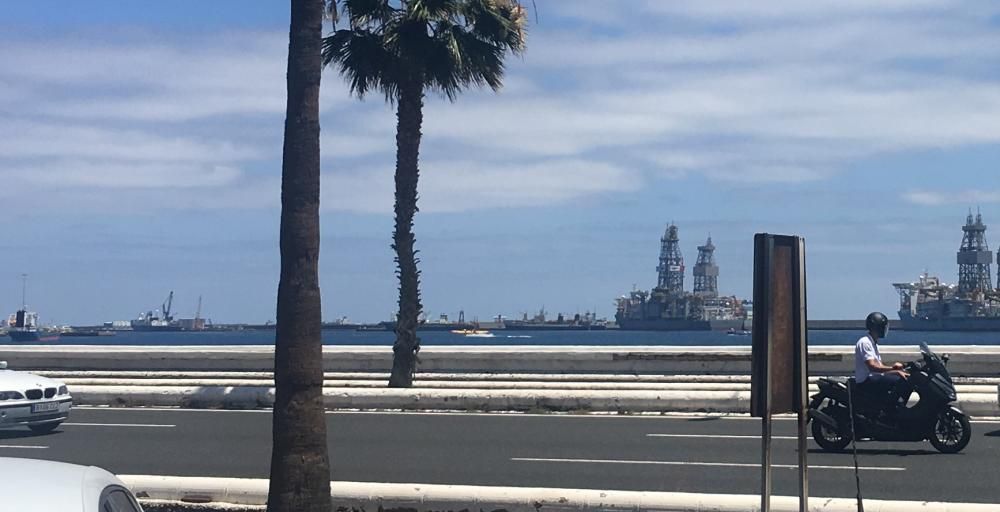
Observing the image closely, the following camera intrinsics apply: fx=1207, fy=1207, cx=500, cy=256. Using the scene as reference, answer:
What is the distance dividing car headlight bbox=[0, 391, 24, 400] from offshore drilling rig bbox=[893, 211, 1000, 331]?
491 feet

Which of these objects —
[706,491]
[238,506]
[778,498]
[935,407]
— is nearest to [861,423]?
[935,407]

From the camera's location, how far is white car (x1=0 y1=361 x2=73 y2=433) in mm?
16688

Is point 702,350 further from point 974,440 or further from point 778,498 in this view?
point 778,498

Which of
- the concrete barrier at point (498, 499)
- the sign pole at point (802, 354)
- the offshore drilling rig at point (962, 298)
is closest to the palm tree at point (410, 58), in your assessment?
the concrete barrier at point (498, 499)

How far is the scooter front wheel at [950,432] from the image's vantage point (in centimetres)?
1458

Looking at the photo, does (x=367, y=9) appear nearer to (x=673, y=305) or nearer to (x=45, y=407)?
(x=45, y=407)

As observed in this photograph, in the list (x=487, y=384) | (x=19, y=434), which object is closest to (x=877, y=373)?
(x=487, y=384)

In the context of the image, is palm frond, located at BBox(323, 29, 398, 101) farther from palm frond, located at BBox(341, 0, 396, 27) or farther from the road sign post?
the road sign post

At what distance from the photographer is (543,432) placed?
672 inches

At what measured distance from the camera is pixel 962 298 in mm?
161125

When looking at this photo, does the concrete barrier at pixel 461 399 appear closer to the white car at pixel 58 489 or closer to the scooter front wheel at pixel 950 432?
the scooter front wheel at pixel 950 432

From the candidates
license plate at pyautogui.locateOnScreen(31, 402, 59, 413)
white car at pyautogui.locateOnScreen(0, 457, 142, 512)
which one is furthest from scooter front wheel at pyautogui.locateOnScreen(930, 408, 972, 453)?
license plate at pyautogui.locateOnScreen(31, 402, 59, 413)

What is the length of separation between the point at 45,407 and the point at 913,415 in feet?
38.4

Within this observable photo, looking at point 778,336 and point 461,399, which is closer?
point 778,336
